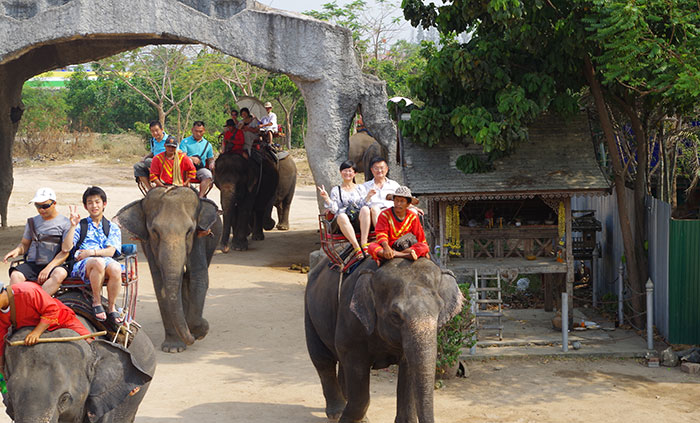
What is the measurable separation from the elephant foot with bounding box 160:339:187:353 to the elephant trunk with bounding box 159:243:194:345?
59 centimetres

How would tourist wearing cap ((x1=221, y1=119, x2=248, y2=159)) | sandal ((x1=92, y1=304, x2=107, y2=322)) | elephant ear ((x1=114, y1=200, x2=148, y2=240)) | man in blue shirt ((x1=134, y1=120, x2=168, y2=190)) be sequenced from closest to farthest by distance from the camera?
sandal ((x1=92, y1=304, x2=107, y2=322))
elephant ear ((x1=114, y1=200, x2=148, y2=240))
man in blue shirt ((x1=134, y1=120, x2=168, y2=190))
tourist wearing cap ((x1=221, y1=119, x2=248, y2=159))

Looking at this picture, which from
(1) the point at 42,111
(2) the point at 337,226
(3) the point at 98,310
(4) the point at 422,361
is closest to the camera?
(4) the point at 422,361

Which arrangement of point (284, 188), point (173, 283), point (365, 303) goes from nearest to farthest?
point (365, 303), point (173, 283), point (284, 188)

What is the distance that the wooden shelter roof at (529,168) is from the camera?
10.9 meters

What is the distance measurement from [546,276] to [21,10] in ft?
32.7

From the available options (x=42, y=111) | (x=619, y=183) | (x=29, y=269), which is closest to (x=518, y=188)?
(x=619, y=183)

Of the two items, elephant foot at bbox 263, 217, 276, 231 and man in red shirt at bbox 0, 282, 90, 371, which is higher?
man in red shirt at bbox 0, 282, 90, 371

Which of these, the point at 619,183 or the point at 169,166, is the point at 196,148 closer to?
the point at 169,166

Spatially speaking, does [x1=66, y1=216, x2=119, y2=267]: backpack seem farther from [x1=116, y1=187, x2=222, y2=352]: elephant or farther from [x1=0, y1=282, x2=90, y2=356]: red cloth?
[x1=116, y1=187, x2=222, y2=352]: elephant

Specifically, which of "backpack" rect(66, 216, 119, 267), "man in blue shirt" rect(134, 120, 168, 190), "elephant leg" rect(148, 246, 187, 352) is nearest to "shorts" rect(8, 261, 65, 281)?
"backpack" rect(66, 216, 119, 267)

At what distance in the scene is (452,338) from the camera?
976cm

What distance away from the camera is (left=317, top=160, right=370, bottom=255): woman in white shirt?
7992 millimetres

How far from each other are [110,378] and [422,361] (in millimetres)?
2058

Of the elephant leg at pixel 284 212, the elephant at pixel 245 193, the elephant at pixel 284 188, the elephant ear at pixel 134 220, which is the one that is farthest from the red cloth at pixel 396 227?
the elephant leg at pixel 284 212
